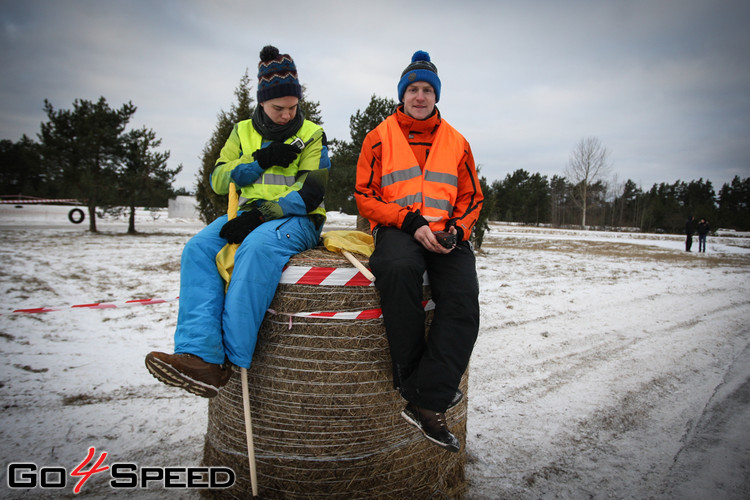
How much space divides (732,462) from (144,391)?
172 inches

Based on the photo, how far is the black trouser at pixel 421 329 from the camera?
176 centimetres

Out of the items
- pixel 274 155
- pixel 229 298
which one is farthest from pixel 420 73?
pixel 229 298

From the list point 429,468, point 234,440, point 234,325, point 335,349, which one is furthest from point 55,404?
point 429,468

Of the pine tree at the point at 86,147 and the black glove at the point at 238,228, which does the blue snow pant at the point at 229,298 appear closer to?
the black glove at the point at 238,228

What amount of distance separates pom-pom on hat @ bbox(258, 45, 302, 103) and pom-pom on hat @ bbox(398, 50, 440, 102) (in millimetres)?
700

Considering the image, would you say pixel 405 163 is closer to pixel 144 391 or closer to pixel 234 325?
pixel 234 325

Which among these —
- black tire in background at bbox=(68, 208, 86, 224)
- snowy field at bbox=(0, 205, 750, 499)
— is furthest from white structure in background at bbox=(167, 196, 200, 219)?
snowy field at bbox=(0, 205, 750, 499)

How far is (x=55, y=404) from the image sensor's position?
9.59 feet

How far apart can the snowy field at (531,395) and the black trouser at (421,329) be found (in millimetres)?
923

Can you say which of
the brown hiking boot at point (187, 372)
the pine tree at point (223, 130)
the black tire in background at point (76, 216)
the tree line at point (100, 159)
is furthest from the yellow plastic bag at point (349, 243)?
the black tire in background at point (76, 216)

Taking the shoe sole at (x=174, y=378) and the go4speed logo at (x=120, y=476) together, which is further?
the go4speed logo at (x=120, y=476)

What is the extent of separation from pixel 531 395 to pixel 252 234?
109 inches

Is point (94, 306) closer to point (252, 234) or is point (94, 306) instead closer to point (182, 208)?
point (252, 234)

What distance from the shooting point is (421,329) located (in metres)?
1.87
